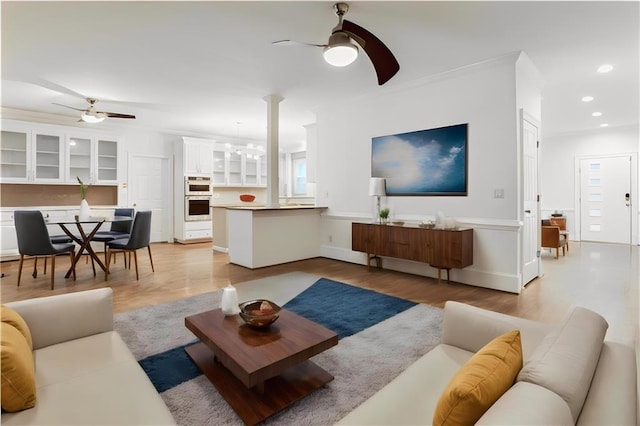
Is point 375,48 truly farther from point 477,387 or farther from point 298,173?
point 298,173

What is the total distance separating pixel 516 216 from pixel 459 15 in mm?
2271

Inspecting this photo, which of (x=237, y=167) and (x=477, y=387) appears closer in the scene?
(x=477, y=387)

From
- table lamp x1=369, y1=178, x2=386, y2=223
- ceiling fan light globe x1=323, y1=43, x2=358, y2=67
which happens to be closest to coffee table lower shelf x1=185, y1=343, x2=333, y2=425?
ceiling fan light globe x1=323, y1=43, x2=358, y2=67

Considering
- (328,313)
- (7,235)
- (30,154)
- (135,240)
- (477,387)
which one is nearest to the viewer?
(477,387)

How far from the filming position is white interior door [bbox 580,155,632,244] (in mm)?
7531

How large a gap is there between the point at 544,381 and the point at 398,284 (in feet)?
11.2

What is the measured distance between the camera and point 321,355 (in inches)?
90.2

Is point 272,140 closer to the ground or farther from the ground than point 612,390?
farther from the ground

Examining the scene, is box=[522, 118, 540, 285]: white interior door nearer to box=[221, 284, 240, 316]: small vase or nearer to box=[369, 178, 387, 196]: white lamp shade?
box=[369, 178, 387, 196]: white lamp shade

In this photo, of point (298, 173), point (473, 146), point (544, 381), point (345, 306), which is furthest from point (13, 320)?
point (298, 173)

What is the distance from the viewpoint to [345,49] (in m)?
2.57

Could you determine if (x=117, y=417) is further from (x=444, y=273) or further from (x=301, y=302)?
(x=444, y=273)

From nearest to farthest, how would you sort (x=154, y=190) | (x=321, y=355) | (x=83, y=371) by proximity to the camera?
1. (x=83, y=371)
2. (x=321, y=355)
3. (x=154, y=190)

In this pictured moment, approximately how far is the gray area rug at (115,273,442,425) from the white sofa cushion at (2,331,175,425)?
1.41 ft
